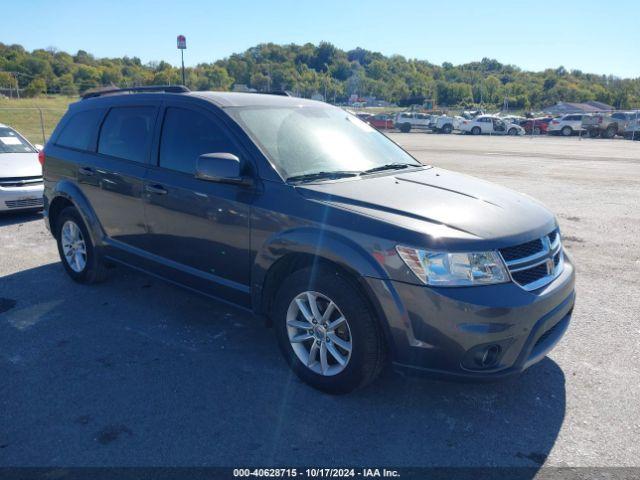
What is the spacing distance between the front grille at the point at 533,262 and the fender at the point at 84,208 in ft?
11.9

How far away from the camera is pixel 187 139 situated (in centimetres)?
421

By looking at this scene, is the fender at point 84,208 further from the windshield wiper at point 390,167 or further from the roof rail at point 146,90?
the windshield wiper at point 390,167

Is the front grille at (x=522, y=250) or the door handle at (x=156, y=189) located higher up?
the door handle at (x=156, y=189)

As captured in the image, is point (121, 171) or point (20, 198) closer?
point (121, 171)

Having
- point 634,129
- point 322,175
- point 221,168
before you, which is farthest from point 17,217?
point 634,129

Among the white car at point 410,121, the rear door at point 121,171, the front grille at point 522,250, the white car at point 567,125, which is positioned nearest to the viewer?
the front grille at point 522,250

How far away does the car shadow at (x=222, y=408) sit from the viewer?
9.46 feet

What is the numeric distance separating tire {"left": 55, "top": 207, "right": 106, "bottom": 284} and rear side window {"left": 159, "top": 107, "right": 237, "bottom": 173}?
1504 millimetres

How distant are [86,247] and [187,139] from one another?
187cm

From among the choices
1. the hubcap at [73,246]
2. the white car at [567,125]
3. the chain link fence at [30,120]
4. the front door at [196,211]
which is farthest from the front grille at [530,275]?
the white car at [567,125]

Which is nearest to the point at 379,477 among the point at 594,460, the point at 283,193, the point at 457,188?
the point at 594,460

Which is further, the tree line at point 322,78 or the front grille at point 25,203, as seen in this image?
the tree line at point 322,78

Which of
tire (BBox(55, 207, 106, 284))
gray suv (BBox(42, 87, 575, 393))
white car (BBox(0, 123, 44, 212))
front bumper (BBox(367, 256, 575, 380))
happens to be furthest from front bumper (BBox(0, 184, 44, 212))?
front bumper (BBox(367, 256, 575, 380))

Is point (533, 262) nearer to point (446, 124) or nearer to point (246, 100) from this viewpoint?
point (246, 100)
